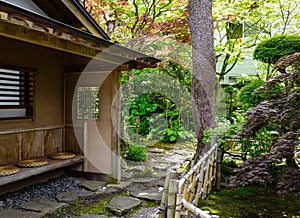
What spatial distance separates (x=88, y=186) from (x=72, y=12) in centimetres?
334

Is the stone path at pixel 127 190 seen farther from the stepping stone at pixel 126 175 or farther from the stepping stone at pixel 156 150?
the stepping stone at pixel 156 150

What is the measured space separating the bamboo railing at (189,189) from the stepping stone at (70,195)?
2125mm

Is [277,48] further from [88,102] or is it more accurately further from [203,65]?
[88,102]

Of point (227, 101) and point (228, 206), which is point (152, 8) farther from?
point (228, 206)

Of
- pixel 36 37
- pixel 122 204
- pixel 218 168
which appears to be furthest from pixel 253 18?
pixel 36 37

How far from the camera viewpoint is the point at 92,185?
527 cm

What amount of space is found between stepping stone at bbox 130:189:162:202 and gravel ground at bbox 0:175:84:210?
3.98ft

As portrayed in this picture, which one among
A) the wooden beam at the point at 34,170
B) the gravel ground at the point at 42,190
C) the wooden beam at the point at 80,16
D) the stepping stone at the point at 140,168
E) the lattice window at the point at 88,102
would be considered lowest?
the gravel ground at the point at 42,190

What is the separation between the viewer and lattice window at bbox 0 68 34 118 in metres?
4.77

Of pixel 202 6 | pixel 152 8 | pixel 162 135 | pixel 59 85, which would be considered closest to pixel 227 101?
pixel 162 135

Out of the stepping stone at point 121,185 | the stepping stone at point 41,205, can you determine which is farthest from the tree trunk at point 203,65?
the stepping stone at point 41,205

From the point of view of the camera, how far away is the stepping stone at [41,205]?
408 centimetres

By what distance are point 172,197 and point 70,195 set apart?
2.82 metres

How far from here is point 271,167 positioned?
2.82m
